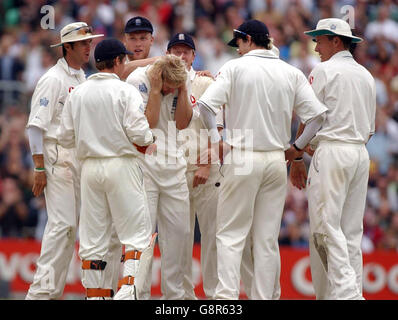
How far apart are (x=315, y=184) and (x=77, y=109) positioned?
8.35 ft

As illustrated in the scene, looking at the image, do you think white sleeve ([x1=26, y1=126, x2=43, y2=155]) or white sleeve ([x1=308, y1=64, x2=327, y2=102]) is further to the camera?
white sleeve ([x1=26, y1=126, x2=43, y2=155])

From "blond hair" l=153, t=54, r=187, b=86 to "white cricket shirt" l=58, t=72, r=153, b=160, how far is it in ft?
1.41

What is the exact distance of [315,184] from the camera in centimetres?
974

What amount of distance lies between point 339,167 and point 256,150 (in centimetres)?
90

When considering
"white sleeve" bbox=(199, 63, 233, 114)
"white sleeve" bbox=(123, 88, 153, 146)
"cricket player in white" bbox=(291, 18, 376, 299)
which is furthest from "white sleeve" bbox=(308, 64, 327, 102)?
"white sleeve" bbox=(123, 88, 153, 146)

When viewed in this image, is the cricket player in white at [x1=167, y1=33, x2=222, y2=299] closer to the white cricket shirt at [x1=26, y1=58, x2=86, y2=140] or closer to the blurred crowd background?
the white cricket shirt at [x1=26, y1=58, x2=86, y2=140]

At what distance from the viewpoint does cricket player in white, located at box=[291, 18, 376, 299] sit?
959 cm

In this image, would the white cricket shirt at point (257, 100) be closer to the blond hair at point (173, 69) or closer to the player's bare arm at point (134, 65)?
the blond hair at point (173, 69)
